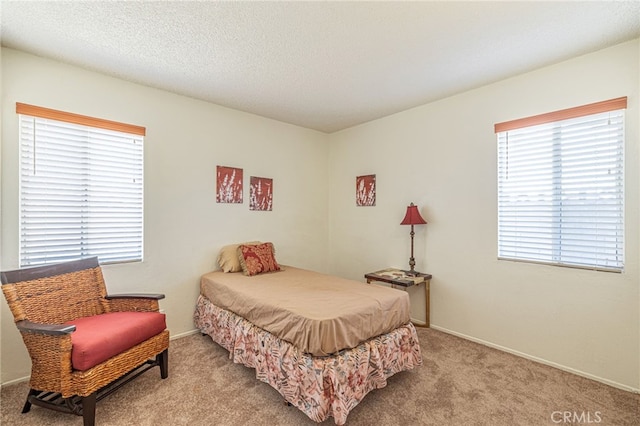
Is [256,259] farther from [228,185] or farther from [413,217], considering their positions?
[413,217]

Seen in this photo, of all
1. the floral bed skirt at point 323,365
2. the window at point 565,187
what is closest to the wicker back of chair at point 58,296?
the floral bed skirt at point 323,365

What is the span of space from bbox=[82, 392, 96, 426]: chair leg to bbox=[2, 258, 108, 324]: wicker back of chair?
0.69 metres

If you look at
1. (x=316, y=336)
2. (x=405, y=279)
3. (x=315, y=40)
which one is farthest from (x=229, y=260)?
(x=315, y=40)

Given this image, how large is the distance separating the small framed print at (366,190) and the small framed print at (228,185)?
67.9 inches

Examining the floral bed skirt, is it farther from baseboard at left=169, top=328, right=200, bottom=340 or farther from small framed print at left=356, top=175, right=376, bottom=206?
small framed print at left=356, top=175, right=376, bottom=206

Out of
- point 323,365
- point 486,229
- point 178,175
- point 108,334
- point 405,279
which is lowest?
point 323,365

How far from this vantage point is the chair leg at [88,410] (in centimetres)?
174

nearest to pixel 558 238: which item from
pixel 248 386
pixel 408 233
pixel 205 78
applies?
pixel 408 233

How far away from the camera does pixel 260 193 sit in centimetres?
388

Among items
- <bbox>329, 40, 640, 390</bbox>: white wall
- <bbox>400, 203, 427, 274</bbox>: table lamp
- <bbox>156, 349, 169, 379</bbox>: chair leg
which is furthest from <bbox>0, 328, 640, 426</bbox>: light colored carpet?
<bbox>400, 203, 427, 274</bbox>: table lamp

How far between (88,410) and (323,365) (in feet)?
4.86

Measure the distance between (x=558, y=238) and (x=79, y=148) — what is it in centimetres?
445

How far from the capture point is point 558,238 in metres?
2.54

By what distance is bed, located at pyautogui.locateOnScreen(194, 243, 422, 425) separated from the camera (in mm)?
1810
